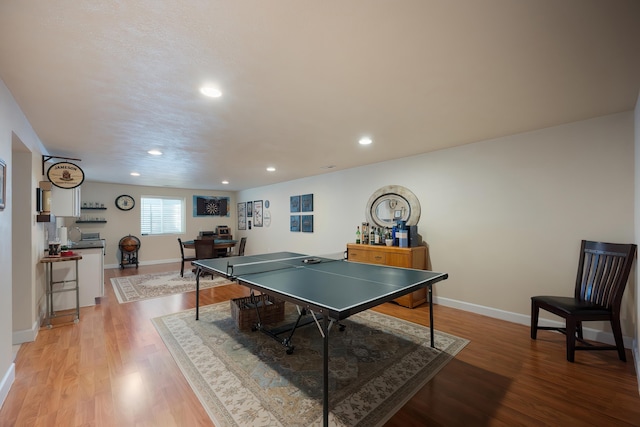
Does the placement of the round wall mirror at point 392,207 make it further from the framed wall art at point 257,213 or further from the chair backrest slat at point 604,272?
the framed wall art at point 257,213

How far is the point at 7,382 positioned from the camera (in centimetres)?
204

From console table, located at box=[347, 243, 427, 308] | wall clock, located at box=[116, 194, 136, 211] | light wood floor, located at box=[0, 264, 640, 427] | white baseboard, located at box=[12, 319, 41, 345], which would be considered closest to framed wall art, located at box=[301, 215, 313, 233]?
console table, located at box=[347, 243, 427, 308]

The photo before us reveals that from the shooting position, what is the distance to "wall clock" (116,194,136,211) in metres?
7.48

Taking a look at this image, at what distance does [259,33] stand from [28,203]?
3.37 meters

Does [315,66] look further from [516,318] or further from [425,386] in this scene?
[516,318]

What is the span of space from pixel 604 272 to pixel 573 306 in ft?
1.63

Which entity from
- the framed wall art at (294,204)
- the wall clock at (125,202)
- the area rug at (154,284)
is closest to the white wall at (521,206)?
the framed wall art at (294,204)

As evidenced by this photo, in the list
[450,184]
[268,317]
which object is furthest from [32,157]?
[450,184]

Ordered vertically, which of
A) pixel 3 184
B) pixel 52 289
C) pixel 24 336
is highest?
pixel 3 184

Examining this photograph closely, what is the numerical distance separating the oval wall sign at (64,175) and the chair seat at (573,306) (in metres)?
5.86

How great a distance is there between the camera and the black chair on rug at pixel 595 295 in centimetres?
242

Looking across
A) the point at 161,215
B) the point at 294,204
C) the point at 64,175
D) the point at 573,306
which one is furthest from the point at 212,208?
the point at 573,306

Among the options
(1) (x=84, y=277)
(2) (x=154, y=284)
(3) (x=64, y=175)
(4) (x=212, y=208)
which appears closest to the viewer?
(3) (x=64, y=175)

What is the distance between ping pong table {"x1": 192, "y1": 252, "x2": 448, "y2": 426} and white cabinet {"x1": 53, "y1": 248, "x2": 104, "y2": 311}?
2.07m
